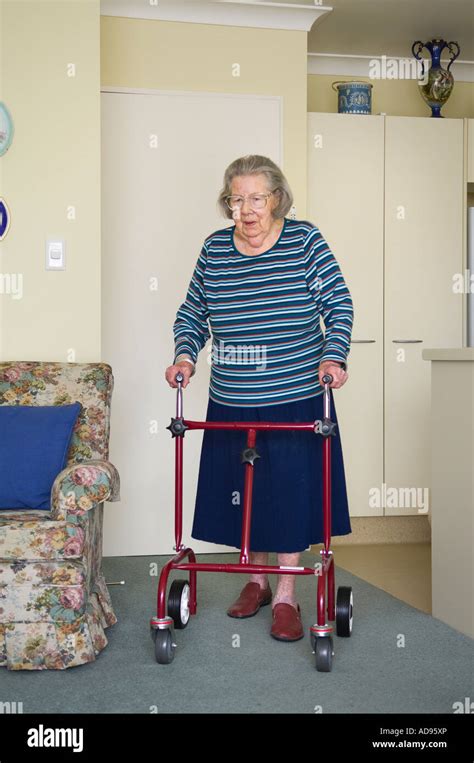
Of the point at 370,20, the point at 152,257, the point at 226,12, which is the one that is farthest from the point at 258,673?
the point at 370,20

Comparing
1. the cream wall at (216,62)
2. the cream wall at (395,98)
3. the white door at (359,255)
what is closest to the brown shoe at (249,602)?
the white door at (359,255)

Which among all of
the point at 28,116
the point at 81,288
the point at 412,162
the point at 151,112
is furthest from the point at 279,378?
the point at 412,162

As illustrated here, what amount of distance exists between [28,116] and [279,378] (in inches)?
62.4

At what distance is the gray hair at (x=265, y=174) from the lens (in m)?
2.66

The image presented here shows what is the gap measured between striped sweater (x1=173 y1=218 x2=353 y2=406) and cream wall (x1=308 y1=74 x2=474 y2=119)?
242cm

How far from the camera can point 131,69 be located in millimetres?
4047

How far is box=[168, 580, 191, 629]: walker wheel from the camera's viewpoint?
273 centimetres

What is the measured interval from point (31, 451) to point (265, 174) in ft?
3.77

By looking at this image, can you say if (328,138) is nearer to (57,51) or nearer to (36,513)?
(57,51)

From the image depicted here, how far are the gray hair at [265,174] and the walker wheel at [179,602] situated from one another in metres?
1.20

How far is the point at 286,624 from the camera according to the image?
272 cm

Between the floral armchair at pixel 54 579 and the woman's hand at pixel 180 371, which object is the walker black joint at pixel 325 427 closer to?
the woman's hand at pixel 180 371

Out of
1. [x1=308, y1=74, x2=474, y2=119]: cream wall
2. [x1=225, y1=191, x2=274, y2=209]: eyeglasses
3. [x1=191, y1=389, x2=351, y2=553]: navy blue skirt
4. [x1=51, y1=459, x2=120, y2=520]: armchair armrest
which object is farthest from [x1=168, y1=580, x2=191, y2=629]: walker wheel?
[x1=308, y1=74, x2=474, y2=119]: cream wall

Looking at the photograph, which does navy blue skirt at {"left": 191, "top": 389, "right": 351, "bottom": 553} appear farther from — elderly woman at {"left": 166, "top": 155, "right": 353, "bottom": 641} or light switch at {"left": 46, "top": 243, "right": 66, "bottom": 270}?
light switch at {"left": 46, "top": 243, "right": 66, "bottom": 270}
